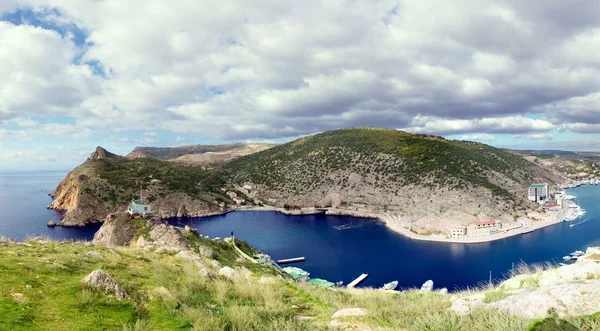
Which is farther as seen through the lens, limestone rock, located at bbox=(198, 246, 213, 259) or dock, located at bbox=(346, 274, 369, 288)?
dock, located at bbox=(346, 274, 369, 288)

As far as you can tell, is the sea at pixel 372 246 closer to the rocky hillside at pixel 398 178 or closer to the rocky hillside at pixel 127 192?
the rocky hillside at pixel 127 192

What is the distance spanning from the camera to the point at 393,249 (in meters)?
62.6

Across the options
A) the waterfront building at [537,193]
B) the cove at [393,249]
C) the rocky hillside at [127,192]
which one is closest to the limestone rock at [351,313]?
the cove at [393,249]

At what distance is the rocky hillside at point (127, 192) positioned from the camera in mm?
82375

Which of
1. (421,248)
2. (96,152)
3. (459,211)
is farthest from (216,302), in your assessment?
(96,152)

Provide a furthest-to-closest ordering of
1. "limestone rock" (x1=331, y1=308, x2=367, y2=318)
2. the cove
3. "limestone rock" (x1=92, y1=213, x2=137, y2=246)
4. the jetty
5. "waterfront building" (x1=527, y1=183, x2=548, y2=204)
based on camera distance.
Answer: "waterfront building" (x1=527, y1=183, x2=548, y2=204) < the jetty < the cove < "limestone rock" (x1=92, y1=213, x2=137, y2=246) < "limestone rock" (x1=331, y1=308, x2=367, y2=318)

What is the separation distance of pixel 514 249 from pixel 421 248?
1732 centimetres

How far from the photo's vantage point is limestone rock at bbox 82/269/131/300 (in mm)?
6949

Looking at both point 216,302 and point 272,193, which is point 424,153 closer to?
point 272,193

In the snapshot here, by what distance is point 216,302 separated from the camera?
7.71m

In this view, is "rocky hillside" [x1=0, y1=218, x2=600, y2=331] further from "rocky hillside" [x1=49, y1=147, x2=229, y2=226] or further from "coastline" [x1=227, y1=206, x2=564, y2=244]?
"rocky hillside" [x1=49, y1=147, x2=229, y2=226]

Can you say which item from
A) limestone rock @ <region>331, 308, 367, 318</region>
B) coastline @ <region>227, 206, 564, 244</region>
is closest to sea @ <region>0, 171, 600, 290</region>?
coastline @ <region>227, 206, 564, 244</region>

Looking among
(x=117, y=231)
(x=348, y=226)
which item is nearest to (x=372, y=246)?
(x=348, y=226)

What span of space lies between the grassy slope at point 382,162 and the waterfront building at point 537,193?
9369 mm
